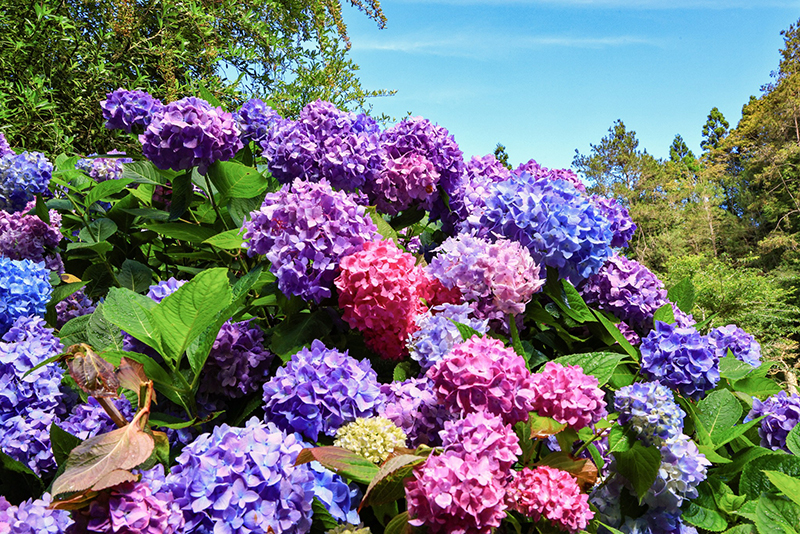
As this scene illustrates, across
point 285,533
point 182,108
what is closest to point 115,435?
point 285,533

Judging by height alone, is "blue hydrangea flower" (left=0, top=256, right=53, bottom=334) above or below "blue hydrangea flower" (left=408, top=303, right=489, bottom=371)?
above

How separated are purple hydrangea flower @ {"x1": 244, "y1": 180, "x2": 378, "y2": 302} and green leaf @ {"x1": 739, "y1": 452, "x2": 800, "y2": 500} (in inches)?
39.3

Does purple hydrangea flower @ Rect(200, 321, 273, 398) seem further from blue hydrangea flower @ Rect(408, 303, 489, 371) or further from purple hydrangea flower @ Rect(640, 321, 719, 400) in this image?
purple hydrangea flower @ Rect(640, 321, 719, 400)

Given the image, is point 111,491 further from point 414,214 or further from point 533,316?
point 414,214

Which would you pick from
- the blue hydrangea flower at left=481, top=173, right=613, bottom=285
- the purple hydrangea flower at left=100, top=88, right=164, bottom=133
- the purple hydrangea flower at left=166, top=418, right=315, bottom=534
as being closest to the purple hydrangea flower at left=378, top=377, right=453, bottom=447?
the purple hydrangea flower at left=166, top=418, right=315, bottom=534

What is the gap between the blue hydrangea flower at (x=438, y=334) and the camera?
1164 millimetres

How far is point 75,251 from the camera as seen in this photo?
180cm

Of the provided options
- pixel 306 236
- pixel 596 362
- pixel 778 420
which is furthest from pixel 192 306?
pixel 778 420

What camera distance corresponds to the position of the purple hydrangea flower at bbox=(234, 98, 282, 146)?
73.5 inches

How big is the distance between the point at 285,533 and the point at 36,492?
676 millimetres

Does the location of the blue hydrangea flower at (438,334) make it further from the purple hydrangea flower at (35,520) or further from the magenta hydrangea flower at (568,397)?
the purple hydrangea flower at (35,520)

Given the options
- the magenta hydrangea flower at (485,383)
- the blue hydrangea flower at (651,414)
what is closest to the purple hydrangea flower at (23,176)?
the magenta hydrangea flower at (485,383)

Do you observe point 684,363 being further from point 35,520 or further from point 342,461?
point 35,520

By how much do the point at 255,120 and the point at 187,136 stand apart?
16.9 inches
